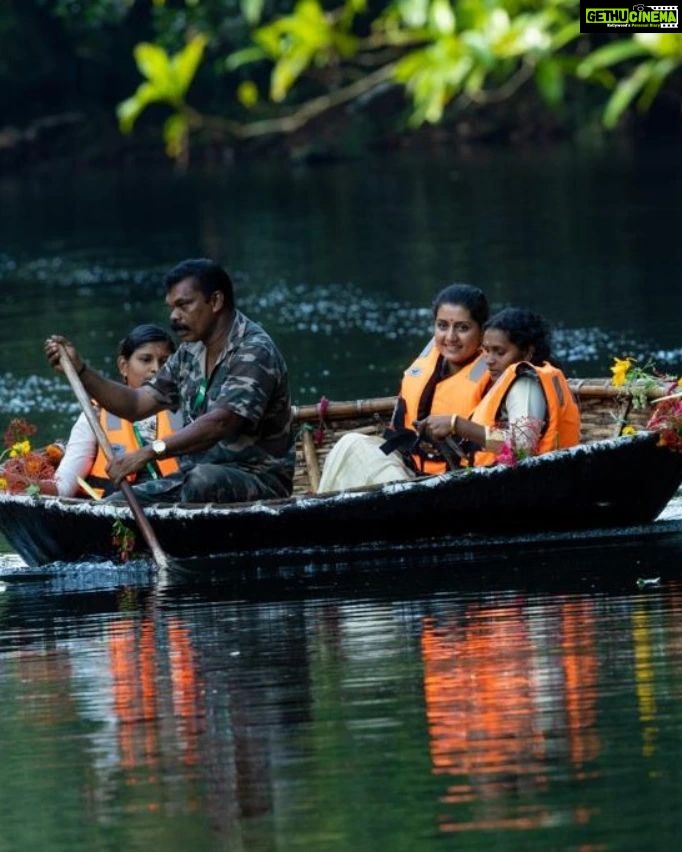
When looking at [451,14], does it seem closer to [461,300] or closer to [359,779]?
[359,779]

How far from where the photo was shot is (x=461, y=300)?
9469 mm

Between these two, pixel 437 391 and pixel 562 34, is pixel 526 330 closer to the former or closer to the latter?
pixel 437 391

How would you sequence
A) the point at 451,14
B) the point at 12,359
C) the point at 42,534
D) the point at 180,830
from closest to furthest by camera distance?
1. the point at 451,14
2. the point at 180,830
3. the point at 42,534
4. the point at 12,359

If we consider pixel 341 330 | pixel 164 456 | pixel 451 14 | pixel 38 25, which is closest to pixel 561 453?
pixel 164 456

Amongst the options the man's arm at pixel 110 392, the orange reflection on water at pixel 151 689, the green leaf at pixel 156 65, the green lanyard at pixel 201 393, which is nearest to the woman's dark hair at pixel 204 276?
the green lanyard at pixel 201 393

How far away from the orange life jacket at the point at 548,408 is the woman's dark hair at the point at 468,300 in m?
0.34

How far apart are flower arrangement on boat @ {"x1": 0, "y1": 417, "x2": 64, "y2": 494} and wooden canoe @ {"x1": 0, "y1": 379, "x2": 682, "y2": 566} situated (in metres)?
0.13

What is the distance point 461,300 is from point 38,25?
32.8 m

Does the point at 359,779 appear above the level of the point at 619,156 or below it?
below

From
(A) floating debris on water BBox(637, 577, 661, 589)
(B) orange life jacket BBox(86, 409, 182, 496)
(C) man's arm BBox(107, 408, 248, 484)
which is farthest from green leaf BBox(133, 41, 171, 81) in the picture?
(B) orange life jacket BBox(86, 409, 182, 496)

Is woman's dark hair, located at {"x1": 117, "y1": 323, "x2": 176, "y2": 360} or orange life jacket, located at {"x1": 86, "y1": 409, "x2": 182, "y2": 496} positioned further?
woman's dark hair, located at {"x1": 117, "y1": 323, "x2": 176, "y2": 360}

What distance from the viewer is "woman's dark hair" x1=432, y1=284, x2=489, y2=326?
947 centimetres

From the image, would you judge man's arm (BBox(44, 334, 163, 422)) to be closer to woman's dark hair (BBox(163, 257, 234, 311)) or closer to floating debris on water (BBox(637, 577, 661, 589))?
woman's dark hair (BBox(163, 257, 234, 311))

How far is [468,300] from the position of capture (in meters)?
9.48
